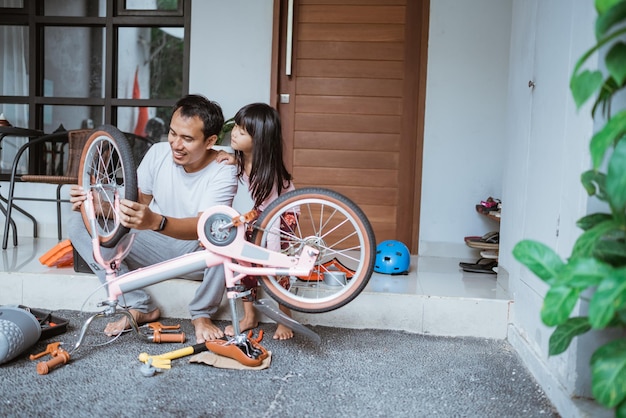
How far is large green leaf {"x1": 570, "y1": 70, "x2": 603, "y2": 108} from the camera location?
92cm

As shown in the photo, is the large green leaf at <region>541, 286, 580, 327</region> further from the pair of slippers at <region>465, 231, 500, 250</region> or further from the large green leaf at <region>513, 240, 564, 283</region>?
the pair of slippers at <region>465, 231, 500, 250</region>

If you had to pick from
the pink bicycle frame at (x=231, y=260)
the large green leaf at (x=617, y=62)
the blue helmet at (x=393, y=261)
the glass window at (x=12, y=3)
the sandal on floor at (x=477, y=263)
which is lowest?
the sandal on floor at (x=477, y=263)

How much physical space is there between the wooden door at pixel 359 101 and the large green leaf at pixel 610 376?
8.41 feet

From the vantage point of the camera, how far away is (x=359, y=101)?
353 centimetres

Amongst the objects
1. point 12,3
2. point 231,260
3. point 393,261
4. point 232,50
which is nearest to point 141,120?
point 12,3

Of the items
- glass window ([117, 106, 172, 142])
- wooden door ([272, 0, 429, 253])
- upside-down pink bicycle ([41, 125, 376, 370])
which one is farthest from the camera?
glass window ([117, 106, 172, 142])

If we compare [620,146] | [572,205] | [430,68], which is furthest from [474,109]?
[620,146]

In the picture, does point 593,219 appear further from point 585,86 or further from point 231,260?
point 231,260

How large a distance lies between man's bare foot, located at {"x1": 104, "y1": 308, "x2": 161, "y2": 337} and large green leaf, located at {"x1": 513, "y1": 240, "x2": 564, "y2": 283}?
149 cm

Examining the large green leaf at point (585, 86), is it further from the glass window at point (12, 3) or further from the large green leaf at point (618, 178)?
the glass window at point (12, 3)

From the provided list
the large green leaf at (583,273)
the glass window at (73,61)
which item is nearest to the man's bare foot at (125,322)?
the large green leaf at (583,273)


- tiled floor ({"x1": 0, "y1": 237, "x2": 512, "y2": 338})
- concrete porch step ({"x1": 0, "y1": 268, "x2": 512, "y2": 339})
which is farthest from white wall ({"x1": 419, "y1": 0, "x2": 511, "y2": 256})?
concrete porch step ({"x1": 0, "y1": 268, "x2": 512, "y2": 339})

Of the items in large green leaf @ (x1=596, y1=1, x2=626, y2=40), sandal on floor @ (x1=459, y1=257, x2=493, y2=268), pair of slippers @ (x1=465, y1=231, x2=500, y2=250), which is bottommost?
sandal on floor @ (x1=459, y1=257, x2=493, y2=268)

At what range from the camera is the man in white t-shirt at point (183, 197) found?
186 cm
